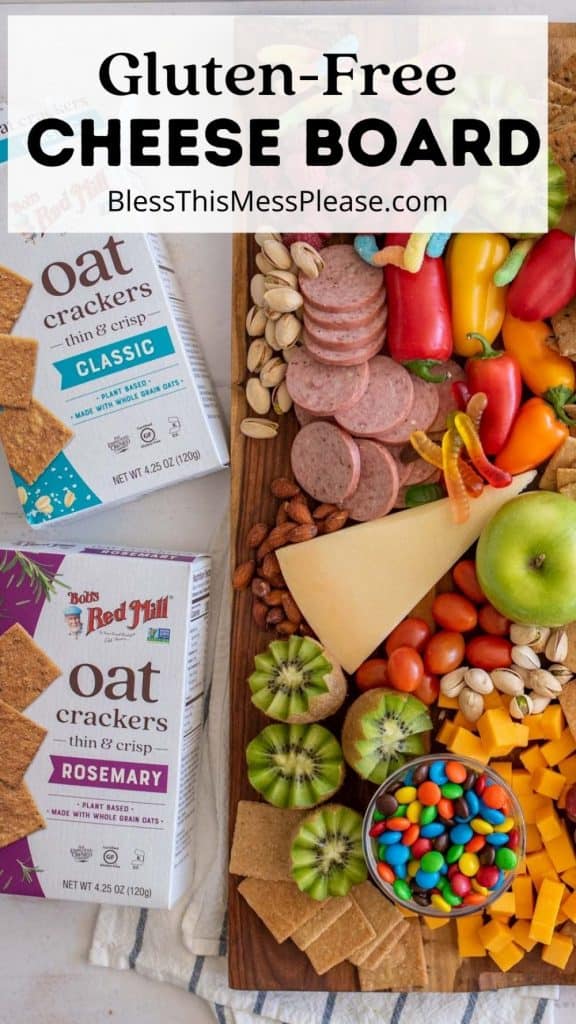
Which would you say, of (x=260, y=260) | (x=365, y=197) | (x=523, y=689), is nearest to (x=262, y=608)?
(x=523, y=689)

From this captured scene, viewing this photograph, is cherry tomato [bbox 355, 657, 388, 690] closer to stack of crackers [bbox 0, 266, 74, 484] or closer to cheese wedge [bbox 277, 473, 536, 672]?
cheese wedge [bbox 277, 473, 536, 672]

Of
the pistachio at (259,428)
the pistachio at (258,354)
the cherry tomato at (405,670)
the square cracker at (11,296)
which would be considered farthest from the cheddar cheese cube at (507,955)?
the square cracker at (11,296)

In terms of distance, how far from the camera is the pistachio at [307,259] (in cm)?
148

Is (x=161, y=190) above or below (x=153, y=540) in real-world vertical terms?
above

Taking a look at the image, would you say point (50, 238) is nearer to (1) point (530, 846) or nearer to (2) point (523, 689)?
(2) point (523, 689)

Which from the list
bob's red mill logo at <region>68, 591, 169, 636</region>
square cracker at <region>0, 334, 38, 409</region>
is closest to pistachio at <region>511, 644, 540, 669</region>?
bob's red mill logo at <region>68, 591, 169, 636</region>

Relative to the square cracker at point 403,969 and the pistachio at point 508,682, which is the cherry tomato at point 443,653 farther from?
the square cracker at point 403,969

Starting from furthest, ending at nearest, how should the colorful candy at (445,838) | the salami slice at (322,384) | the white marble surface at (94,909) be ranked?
the white marble surface at (94,909) < the salami slice at (322,384) < the colorful candy at (445,838)

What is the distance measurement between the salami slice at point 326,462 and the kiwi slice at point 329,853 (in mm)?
521

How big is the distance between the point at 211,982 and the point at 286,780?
1.43 ft

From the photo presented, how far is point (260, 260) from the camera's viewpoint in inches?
60.1

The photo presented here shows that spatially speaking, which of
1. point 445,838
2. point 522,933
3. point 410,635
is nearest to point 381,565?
point 410,635

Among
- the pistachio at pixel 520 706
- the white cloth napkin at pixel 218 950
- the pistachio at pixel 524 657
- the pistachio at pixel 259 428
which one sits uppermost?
the pistachio at pixel 259 428

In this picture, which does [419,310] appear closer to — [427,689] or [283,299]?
[283,299]
